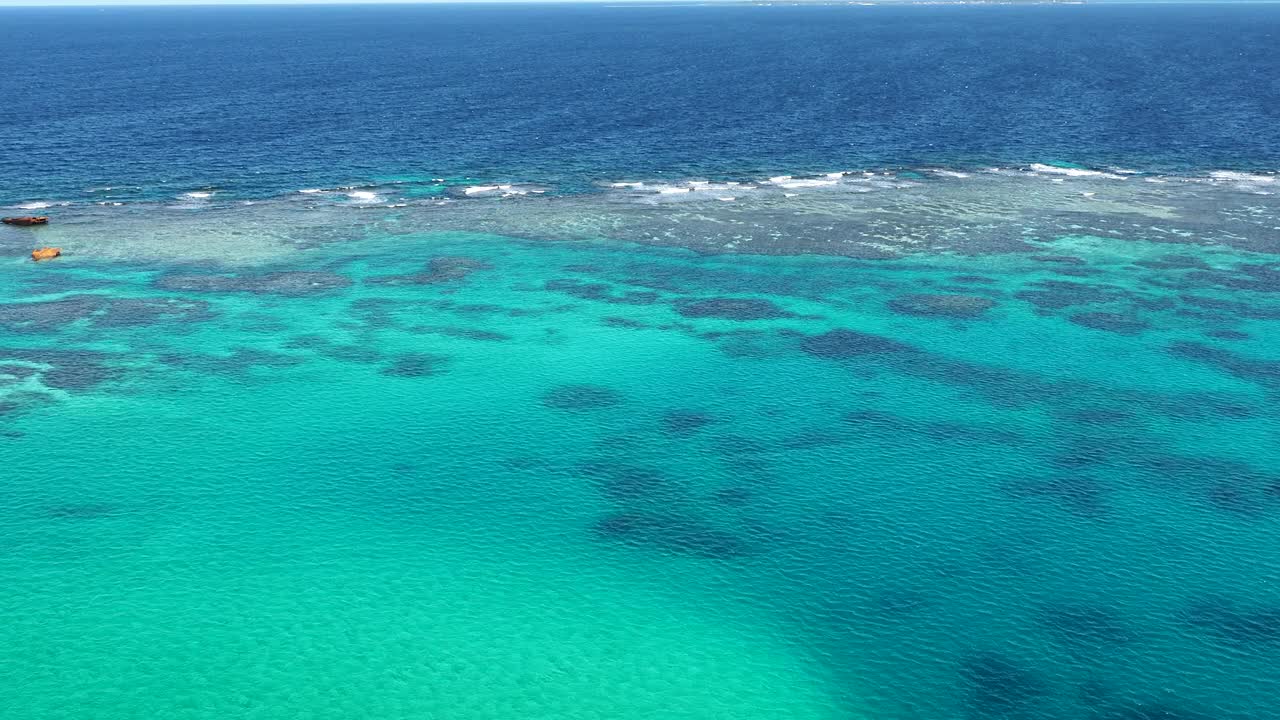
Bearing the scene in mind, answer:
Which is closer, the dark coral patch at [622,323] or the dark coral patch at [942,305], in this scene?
the dark coral patch at [622,323]

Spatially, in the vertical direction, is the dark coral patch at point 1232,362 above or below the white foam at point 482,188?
below

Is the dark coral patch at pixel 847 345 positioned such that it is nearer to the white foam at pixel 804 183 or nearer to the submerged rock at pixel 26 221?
the white foam at pixel 804 183

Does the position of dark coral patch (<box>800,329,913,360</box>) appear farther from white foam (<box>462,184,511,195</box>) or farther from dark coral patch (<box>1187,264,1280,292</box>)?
white foam (<box>462,184,511,195</box>)

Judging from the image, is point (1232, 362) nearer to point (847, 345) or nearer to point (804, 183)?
point (847, 345)

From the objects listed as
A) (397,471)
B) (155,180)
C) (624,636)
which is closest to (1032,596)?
(624,636)

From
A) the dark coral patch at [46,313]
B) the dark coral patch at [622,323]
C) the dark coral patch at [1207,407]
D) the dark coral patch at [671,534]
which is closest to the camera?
the dark coral patch at [671,534]

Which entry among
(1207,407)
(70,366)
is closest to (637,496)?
(1207,407)

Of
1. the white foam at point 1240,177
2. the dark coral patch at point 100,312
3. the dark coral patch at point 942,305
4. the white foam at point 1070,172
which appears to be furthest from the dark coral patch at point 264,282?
the white foam at point 1240,177
